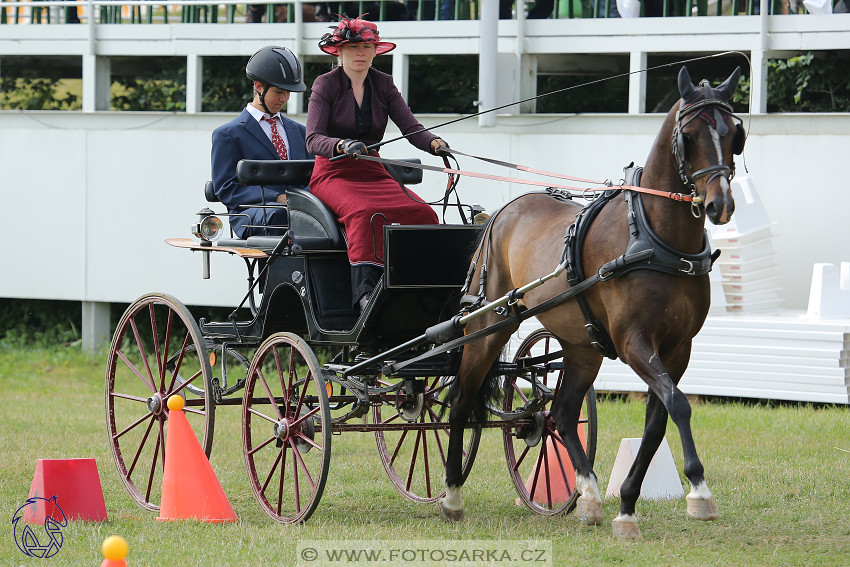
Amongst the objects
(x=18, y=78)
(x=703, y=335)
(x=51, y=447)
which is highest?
(x=18, y=78)

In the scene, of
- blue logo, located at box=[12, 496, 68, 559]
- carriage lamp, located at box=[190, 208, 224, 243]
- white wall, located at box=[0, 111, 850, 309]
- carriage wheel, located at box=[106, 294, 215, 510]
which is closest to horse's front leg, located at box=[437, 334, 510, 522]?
carriage wheel, located at box=[106, 294, 215, 510]

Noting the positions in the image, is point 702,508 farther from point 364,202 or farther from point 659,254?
point 364,202

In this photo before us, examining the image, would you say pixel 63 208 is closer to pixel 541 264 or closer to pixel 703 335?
pixel 703 335

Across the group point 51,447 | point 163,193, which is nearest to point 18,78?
point 163,193

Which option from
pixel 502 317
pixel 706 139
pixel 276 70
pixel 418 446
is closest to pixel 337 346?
pixel 418 446

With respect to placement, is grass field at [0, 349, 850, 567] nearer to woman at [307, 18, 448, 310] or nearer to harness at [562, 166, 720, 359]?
harness at [562, 166, 720, 359]

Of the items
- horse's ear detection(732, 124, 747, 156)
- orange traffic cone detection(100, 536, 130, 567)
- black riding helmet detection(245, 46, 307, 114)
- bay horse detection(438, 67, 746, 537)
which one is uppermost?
black riding helmet detection(245, 46, 307, 114)

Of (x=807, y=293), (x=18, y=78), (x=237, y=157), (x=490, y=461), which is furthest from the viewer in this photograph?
(x=18, y=78)

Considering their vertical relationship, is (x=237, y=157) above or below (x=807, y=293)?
above

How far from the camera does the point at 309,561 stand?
5.58 metres

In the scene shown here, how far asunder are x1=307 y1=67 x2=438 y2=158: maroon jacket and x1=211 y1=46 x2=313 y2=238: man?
27.7 inches

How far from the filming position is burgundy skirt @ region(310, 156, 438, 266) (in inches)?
265

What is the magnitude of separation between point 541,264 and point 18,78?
12.8 meters

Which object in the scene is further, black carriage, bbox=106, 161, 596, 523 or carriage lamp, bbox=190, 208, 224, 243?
carriage lamp, bbox=190, 208, 224, 243
